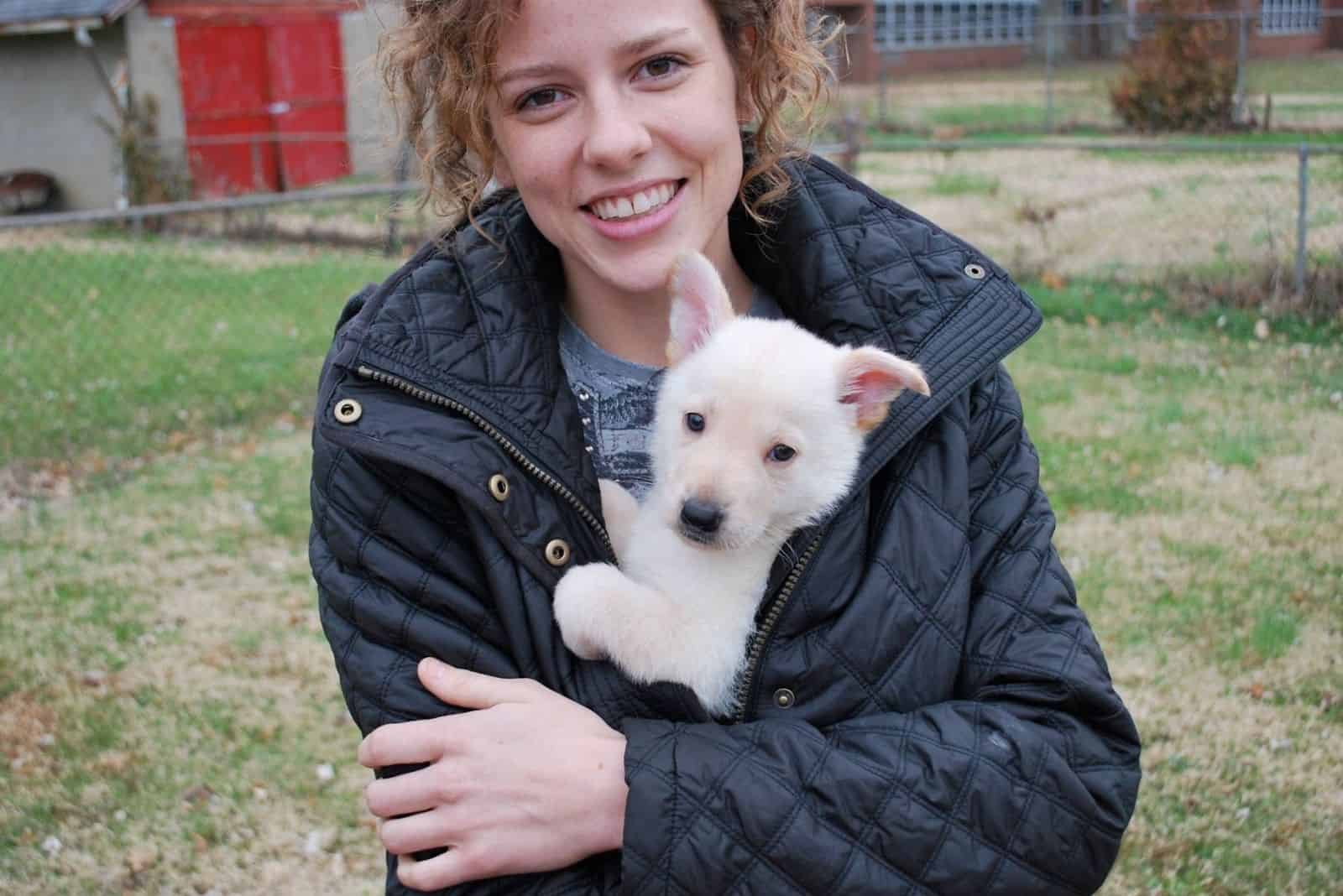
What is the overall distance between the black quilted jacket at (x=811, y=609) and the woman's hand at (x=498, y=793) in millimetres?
53

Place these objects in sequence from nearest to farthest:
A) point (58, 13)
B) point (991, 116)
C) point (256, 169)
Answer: point (58, 13) → point (256, 169) → point (991, 116)

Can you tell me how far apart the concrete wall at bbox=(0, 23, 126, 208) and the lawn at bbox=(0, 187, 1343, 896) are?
31.8 feet

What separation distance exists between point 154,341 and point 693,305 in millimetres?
9605

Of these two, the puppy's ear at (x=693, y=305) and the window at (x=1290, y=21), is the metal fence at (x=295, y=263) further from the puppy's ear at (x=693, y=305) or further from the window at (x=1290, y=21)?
the window at (x=1290, y=21)

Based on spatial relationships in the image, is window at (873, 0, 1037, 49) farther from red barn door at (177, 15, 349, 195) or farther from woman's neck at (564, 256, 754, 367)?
woman's neck at (564, 256, 754, 367)

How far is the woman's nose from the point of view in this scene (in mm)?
2197

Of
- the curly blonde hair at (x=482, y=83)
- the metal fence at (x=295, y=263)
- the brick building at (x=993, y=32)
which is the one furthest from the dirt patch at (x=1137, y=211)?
the brick building at (x=993, y=32)

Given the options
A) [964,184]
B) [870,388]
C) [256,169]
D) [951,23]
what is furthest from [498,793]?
[951,23]

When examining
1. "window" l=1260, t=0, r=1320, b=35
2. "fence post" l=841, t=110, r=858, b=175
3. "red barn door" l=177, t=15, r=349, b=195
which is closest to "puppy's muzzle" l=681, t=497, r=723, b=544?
"fence post" l=841, t=110, r=858, b=175

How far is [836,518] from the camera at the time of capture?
225 cm

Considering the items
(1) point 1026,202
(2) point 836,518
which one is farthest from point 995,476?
A: (1) point 1026,202

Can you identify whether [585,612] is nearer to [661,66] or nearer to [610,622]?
[610,622]

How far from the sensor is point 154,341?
35.8ft

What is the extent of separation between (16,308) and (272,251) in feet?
9.40
